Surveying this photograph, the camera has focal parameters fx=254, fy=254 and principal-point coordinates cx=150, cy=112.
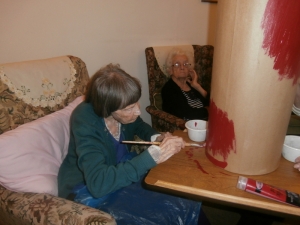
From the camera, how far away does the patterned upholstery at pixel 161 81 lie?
1837 millimetres

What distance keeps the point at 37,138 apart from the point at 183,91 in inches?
56.1

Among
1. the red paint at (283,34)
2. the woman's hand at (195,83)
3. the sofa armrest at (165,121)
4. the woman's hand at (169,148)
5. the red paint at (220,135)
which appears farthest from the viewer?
the woman's hand at (195,83)

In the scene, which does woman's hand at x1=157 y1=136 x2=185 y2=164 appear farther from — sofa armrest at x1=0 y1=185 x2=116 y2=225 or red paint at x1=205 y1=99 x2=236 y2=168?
sofa armrest at x1=0 y1=185 x2=116 y2=225

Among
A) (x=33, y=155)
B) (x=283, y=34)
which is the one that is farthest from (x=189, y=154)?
(x=33, y=155)

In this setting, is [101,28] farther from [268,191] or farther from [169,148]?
[268,191]

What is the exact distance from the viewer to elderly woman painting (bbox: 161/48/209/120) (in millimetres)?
2047

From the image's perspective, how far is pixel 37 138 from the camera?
101 cm

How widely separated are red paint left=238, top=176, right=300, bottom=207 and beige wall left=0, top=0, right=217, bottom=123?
50.3 inches

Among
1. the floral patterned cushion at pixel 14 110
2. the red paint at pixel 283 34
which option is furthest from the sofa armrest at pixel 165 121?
the red paint at pixel 283 34

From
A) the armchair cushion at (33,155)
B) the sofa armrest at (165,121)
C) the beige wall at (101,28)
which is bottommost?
the sofa armrest at (165,121)

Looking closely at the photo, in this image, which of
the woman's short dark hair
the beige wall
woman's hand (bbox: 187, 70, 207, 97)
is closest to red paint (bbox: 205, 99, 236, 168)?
the woman's short dark hair

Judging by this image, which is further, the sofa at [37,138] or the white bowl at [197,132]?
the white bowl at [197,132]

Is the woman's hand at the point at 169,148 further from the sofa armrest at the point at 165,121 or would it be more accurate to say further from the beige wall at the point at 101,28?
the beige wall at the point at 101,28

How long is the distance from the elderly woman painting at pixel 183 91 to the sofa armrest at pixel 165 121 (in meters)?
0.12
